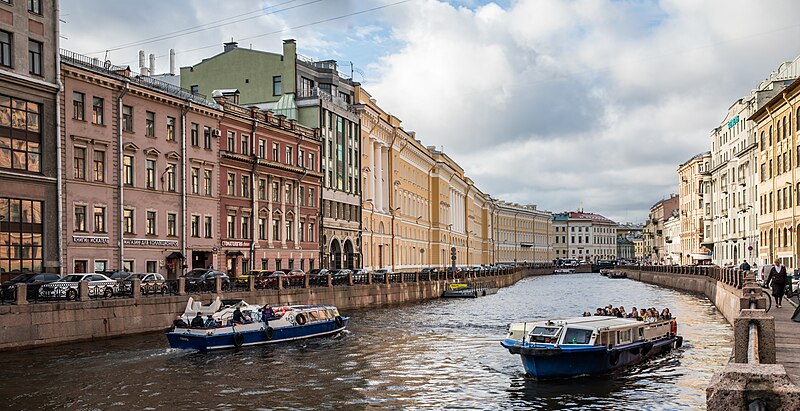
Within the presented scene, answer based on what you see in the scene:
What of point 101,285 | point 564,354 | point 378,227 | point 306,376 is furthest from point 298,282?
point 378,227

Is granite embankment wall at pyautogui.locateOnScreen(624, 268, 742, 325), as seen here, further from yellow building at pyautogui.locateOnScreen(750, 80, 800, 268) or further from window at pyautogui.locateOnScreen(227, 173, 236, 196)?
window at pyautogui.locateOnScreen(227, 173, 236, 196)

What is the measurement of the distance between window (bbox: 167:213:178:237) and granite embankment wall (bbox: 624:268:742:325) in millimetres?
29255

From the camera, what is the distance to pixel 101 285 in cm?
3150

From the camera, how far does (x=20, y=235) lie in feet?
117

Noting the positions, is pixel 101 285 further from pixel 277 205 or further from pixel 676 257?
pixel 676 257

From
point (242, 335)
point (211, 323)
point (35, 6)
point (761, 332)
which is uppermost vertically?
point (35, 6)

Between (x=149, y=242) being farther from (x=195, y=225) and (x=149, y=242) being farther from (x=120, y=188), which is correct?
(x=195, y=225)

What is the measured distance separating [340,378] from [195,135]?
93.7 ft

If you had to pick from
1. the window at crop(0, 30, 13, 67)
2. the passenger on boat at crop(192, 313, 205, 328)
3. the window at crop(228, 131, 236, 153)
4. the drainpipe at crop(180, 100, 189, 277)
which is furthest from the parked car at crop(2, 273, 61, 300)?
the window at crop(228, 131, 236, 153)

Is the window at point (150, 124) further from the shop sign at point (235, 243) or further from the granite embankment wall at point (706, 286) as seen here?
the granite embankment wall at point (706, 286)

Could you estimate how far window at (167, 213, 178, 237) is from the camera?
1818 inches

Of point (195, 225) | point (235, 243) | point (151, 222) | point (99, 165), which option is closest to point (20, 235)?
point (99, 165)

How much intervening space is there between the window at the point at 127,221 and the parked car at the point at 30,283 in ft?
28.5

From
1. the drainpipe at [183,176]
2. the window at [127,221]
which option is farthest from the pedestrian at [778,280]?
the drainpipe at [183,176]
